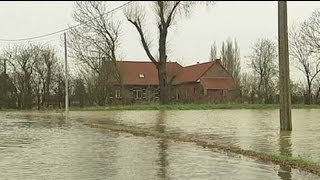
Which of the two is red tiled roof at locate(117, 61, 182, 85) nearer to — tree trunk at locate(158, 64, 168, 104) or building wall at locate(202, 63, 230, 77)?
building wall at locate(202, 63, 230, 77)

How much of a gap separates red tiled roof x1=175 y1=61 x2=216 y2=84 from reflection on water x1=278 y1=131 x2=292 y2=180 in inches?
2505

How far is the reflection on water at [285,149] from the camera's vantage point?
10.4 meters

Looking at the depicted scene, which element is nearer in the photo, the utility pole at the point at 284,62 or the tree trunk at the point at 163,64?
the utility pole at the point at 284,62

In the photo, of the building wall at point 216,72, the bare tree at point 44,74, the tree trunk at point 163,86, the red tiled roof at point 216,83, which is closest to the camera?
the tree trunk at point 163,86

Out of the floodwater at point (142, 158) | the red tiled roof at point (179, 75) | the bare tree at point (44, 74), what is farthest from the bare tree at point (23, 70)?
the floodwater at point (142, 158)

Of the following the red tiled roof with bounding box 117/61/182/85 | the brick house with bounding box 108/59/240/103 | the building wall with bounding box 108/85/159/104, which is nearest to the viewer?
the building wall with bounding box 108/85/159/104

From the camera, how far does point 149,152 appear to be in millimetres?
14641

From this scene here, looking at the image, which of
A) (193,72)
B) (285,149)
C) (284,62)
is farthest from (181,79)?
(285,149)

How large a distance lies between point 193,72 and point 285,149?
7201 centimetres

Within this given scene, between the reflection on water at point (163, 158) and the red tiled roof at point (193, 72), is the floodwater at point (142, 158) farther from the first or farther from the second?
the red tiled roof at point (193, 72)

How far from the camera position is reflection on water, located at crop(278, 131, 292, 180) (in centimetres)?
1041

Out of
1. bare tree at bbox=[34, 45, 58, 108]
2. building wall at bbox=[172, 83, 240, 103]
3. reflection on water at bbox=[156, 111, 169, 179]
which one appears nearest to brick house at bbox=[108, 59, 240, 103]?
building wall at bbox=[172, 83, 240, 103]

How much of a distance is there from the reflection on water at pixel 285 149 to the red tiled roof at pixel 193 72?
209 feet

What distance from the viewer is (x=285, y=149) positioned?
48.3 feet
